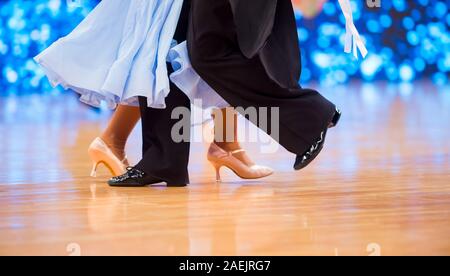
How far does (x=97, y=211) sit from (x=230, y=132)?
1.01m

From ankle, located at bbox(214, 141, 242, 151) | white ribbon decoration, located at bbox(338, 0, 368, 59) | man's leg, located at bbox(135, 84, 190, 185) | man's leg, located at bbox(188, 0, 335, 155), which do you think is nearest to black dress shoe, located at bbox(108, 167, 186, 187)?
man's leg, located at bbox(135, 84, 190, 185)

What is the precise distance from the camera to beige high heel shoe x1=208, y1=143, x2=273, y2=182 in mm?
3691

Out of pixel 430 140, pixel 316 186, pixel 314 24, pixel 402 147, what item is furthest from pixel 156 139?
pixel 314 24

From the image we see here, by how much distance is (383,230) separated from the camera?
2.49m

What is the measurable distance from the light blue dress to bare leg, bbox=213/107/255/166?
187 mm

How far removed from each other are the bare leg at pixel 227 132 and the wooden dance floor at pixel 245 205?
A: 0.13 metres

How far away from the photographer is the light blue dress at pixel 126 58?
338 cm

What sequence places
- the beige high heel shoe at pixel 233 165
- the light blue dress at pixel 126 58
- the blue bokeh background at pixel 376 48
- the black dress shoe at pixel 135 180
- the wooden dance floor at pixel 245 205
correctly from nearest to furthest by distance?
the wooden dance floor at pixel 245 205, the light blue dress at pixel 126 58, the black dress shoe at pixel 135 180, the beige high heel shoe at pixel 233 165, the blue bokeh background at pixel 376 48

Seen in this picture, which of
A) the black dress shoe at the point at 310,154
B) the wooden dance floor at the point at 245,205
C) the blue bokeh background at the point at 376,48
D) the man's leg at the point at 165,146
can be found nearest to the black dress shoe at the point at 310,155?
the black dress shoe at the point at 310,154

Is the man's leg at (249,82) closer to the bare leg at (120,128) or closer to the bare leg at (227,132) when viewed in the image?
the bare leg at (227,132)

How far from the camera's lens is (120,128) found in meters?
3.77

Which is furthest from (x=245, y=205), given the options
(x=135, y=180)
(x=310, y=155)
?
(x=135, y=180)

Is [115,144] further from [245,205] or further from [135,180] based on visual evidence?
[245,205]

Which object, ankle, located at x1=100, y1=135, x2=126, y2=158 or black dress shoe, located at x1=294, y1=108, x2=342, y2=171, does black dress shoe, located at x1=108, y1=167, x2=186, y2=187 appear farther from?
black dress shoe, located at x1=294, y1=108, x2=342, y2=171
